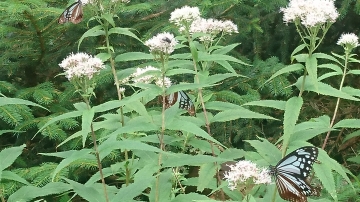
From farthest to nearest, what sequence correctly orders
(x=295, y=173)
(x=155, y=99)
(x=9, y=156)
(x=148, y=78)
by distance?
1. (x=155, y=99)
2. (x=148, y=78)
3. (x=9, y=156)
4. (x=295, y=173)

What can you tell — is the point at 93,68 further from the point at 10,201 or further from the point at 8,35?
the point at 8,35

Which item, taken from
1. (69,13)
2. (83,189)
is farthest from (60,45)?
(83,189)

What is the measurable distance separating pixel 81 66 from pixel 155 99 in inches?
82.8

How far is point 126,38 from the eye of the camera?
14.4 ft

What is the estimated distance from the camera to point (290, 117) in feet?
6.70

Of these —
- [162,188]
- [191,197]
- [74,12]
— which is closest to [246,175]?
[191,197]

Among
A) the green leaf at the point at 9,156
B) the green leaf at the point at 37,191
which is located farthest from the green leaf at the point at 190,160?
the green leaf at the point at 9,156

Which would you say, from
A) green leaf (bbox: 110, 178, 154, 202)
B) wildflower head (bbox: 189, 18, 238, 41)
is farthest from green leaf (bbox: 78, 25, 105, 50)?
green leaf (bbox: 110, 178, 154, 202)

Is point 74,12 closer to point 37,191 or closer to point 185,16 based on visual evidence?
point 185,16

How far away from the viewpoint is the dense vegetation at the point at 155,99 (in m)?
2.26

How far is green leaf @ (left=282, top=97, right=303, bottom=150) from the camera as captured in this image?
A: 2.01 metres

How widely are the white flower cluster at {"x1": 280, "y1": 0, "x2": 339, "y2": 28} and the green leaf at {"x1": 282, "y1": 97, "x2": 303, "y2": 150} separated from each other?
0.41m

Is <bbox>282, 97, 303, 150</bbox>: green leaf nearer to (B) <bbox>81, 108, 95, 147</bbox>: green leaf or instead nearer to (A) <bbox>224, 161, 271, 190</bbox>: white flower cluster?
(A) <bbox>224, 161, 271, 190</bbox>: white flower cluster

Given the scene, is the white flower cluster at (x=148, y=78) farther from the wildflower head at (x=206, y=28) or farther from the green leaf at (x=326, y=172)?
the green leaf at (x=326, y=172)
